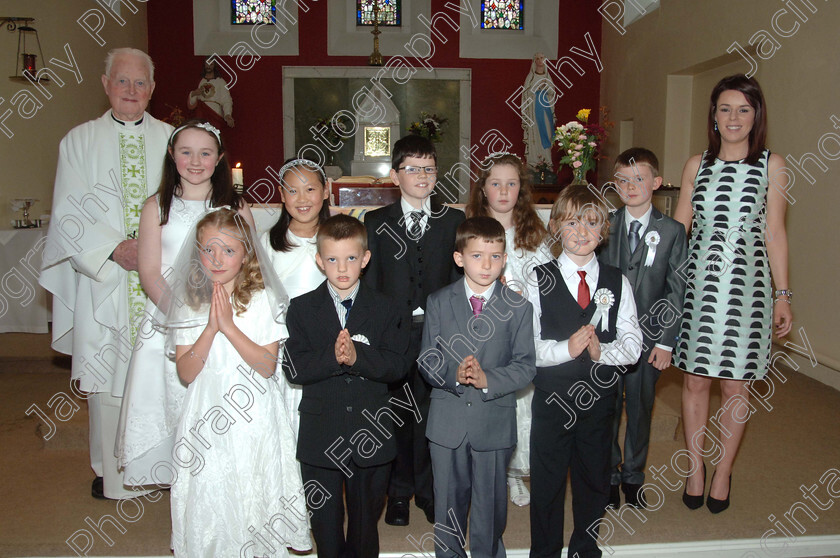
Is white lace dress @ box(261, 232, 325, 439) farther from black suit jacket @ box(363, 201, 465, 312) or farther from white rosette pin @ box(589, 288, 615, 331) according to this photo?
white rosette pin @ box(589, 288, 615, 331)

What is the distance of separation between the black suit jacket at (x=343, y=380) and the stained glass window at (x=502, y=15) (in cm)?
965

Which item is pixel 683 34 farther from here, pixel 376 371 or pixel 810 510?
pixel 376 371

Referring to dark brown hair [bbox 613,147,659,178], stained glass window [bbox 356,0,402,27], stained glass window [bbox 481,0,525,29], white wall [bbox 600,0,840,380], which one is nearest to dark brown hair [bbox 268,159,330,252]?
dark brown hair [bbox 613,147,659,178]

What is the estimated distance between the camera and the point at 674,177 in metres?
7.95

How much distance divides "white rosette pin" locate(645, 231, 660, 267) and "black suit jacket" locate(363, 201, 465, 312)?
0.80 meters

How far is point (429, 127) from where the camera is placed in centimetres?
950

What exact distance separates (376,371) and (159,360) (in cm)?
101

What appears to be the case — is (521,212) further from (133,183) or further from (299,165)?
(133,183)

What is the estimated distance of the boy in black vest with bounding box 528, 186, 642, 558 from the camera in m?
2.21

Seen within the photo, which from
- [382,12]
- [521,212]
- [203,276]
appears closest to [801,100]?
[521,212]

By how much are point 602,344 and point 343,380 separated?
0.92m

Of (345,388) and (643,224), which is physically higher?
(643,224)

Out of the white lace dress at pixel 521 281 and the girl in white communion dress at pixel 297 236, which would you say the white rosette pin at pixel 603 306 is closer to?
the white lace dress at pixel 521 281

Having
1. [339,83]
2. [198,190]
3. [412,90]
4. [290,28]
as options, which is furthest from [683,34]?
[198,190]
